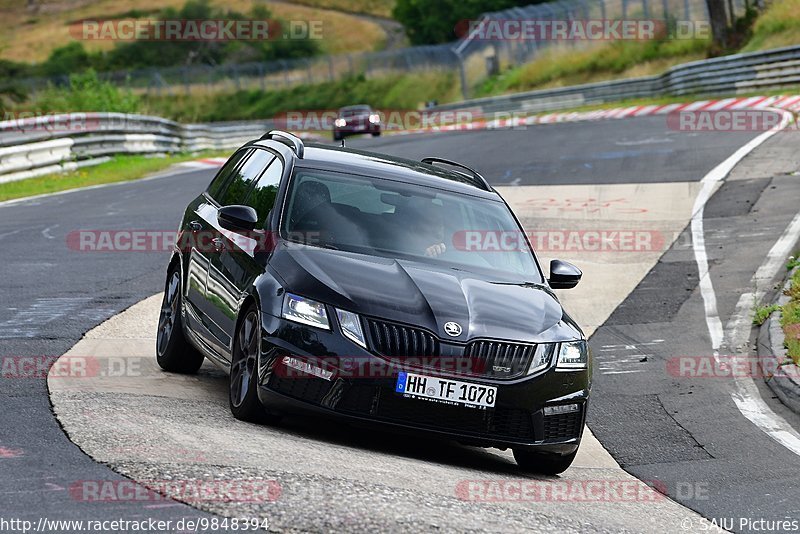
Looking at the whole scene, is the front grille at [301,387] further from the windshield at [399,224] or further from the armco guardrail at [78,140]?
the armco guardrail at [78,140]

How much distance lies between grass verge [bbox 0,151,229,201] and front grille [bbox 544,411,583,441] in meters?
16.2

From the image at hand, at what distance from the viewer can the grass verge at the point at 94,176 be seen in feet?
78.1

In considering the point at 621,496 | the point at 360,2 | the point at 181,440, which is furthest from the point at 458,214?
the point at 360,2

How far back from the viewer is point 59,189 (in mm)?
24281

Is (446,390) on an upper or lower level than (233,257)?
lower

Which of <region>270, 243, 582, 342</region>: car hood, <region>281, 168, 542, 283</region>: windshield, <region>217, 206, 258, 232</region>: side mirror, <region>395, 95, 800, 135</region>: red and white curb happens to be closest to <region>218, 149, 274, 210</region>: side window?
<region>281, 168, 542, 283</region>: windshield

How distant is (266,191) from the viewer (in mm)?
8648

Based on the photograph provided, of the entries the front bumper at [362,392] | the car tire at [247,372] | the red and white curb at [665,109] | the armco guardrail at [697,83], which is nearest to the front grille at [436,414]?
the front bumper at [362,392]

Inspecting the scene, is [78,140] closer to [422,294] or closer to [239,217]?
[239,217]

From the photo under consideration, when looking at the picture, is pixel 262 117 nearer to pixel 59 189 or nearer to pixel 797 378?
pixel 59 189

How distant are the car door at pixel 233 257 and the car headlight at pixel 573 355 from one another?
1.79 m

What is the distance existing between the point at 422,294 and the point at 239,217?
4.32 feet

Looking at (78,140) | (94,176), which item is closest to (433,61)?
(78,140)

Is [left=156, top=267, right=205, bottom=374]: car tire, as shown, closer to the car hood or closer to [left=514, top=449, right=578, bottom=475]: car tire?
the car hood
